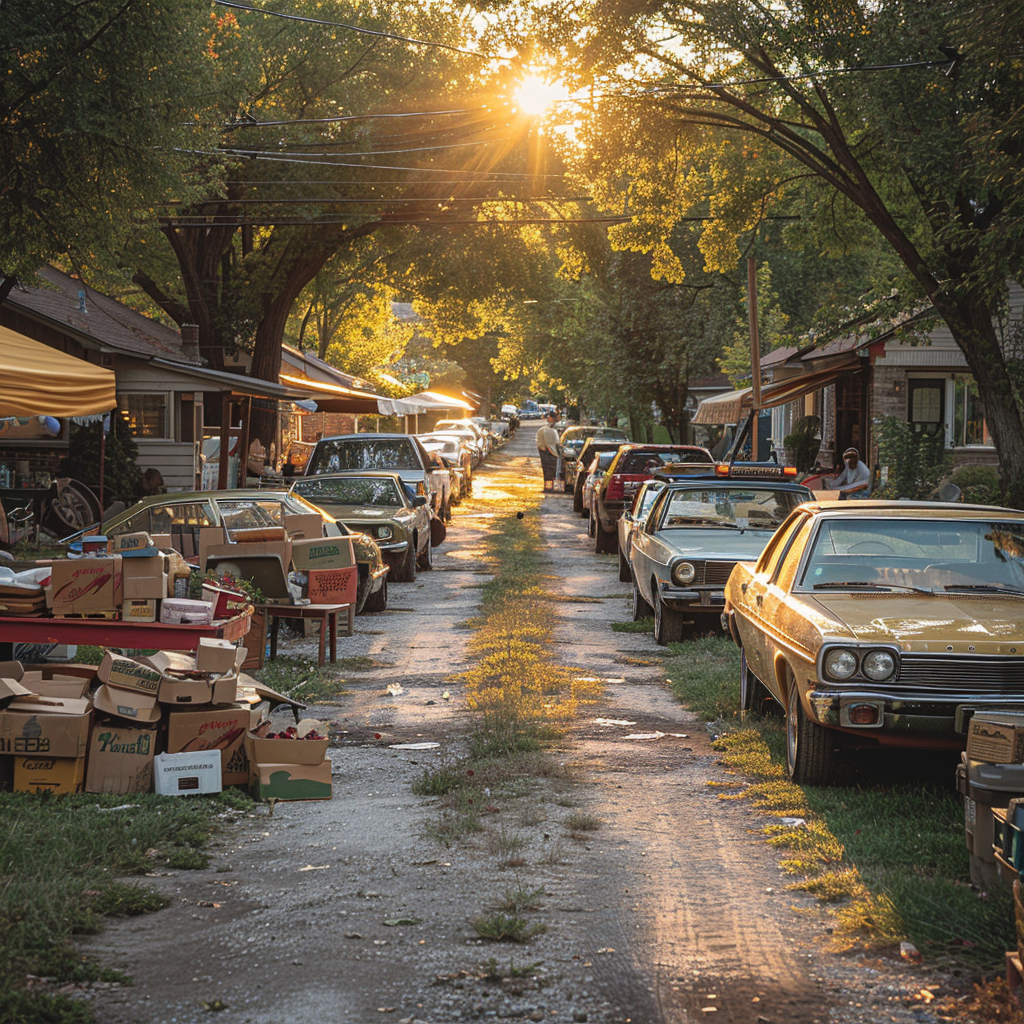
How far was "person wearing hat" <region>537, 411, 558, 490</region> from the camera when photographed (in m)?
37.7

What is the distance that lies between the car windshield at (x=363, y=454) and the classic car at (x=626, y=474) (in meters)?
3.30

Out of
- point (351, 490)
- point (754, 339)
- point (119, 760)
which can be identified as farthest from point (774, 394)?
point (119, 760)

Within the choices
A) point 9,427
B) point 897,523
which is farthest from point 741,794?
point 9,427

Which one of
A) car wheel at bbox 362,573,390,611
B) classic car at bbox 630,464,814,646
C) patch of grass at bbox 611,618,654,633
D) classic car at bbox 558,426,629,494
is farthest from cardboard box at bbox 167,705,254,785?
classic car at bbox 558,426,629,494

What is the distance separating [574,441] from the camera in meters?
45.1

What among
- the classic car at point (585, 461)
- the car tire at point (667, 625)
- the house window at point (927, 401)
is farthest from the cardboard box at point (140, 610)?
the classic car at point (585, 461)

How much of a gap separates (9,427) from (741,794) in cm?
1734

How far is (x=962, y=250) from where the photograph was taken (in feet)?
50.6

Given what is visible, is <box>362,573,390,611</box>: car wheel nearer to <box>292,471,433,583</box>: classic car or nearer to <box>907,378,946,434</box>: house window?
<box>292,471,433,583</box>: classic car

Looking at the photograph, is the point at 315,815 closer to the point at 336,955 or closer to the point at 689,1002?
the point at 336,955

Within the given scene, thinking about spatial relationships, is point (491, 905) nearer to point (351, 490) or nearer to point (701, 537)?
point (701, 537)

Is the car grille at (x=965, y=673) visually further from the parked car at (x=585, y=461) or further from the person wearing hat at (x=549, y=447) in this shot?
the person wearing hat at (x=549, y=447)

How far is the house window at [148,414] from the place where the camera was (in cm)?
2419

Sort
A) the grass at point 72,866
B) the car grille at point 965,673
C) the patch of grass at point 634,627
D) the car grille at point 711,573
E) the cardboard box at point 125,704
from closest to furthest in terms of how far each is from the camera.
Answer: the grass at point 72,866 → the car grille at point 965,673 → the cardboard box at point 125,704 → the car grille at point 711,573 → the patch of grass at point 634,627
